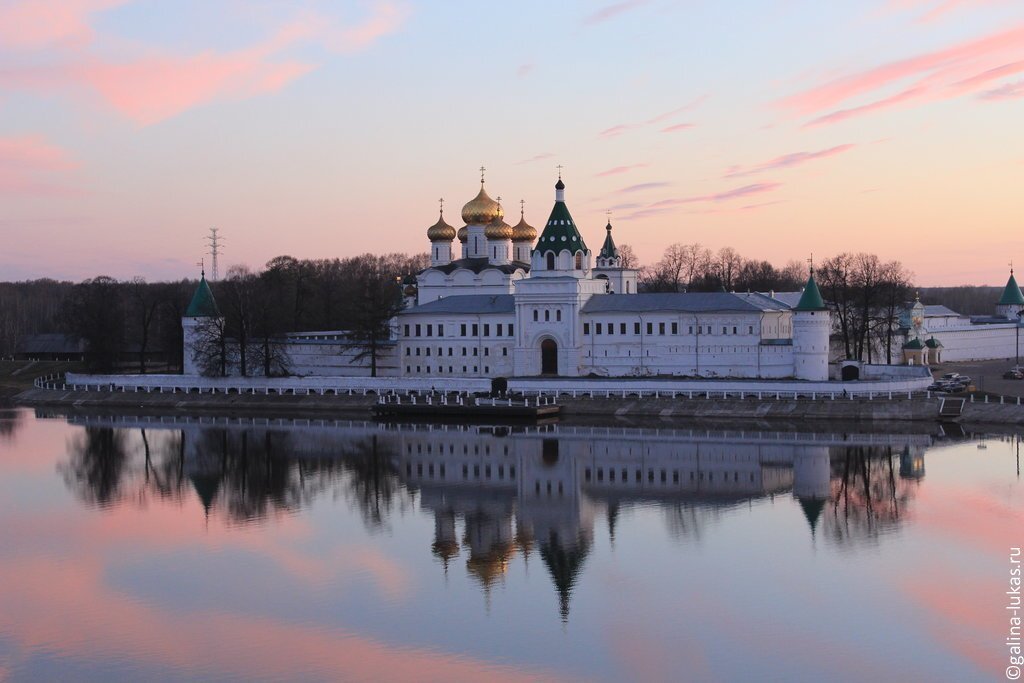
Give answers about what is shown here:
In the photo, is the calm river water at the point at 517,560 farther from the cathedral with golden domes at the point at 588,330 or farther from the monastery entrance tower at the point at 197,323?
the monastery entrance tower at the point at 197,323

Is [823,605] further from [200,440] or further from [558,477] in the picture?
[200,440]

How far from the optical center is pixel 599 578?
22484 mm

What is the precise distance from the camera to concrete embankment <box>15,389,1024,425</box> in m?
43.4

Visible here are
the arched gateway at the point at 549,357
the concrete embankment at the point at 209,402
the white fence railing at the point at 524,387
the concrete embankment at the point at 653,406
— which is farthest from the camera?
the arched gateway at the point at 549,357

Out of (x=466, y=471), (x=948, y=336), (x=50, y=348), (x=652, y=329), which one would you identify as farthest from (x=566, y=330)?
(x=50, y=348)

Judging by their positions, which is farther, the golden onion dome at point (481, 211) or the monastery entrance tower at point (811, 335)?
the golden onion dome at point (481, 211)

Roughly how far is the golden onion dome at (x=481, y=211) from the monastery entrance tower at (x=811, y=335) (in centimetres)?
1768

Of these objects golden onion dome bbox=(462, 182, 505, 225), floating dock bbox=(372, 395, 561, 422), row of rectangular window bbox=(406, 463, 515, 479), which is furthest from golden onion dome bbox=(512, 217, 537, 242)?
row of rectangular window bbox=(406, 463, 515, 479)

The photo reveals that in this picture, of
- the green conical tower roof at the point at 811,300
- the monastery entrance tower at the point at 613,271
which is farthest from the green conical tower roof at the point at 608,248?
the green conical tower roof at the point at 811,300

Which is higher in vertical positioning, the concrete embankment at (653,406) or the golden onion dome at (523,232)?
the golden onion dome at (523,232)

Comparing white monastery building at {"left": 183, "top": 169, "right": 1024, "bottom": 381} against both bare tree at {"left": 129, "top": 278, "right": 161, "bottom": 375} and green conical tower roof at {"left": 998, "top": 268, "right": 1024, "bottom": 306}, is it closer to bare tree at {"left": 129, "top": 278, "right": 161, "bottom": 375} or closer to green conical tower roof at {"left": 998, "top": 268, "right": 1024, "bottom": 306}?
bare tree at {"left": 129, "top": 278, "right": 161, "bottom": 375}

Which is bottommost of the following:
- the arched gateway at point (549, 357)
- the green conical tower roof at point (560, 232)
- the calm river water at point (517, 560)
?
the calm river water at point (517, 560)

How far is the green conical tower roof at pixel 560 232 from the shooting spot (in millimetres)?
53688

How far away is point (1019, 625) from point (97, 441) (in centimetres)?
3126
